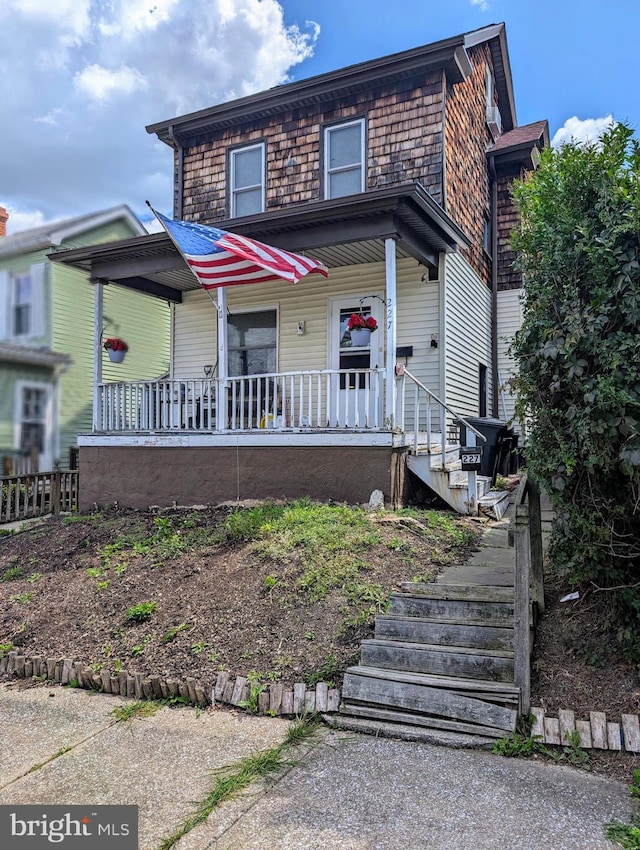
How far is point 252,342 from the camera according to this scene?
34.7 feet

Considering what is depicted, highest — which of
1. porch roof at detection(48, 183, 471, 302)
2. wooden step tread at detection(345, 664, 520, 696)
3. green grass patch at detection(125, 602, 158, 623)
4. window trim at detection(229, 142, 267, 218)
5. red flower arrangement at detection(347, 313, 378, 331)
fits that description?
window trim at detection(229, 142, 267, 218)

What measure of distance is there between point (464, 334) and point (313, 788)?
27.5 ft

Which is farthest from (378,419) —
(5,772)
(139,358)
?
(139,358)

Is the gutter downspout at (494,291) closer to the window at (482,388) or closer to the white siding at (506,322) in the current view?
the white siding at (506,322)

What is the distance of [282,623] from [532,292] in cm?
284

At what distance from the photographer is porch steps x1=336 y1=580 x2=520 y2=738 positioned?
135 inches

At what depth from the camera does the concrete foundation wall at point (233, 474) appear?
7270 millimetres

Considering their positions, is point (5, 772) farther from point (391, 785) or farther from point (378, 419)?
point (378, 419)

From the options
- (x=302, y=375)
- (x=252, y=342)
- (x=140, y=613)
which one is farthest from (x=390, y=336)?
(x=140, y=613)

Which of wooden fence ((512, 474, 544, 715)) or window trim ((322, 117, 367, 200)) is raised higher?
window trim ((322, 117, 367, 200))

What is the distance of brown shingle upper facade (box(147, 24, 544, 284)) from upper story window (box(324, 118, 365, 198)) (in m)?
0.02

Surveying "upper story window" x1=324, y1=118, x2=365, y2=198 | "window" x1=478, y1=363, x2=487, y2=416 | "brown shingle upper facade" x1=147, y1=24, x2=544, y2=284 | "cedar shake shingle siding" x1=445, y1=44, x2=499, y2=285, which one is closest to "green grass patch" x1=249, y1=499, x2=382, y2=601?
"brown shingle upper facade" x1=147, y1=24, x2=544, y2=284

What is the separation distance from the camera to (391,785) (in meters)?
2.91

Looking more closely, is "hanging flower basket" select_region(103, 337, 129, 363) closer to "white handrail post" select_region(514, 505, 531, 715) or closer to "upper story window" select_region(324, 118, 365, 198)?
"white handrail post" select_region(514, 505, 531, 715)
